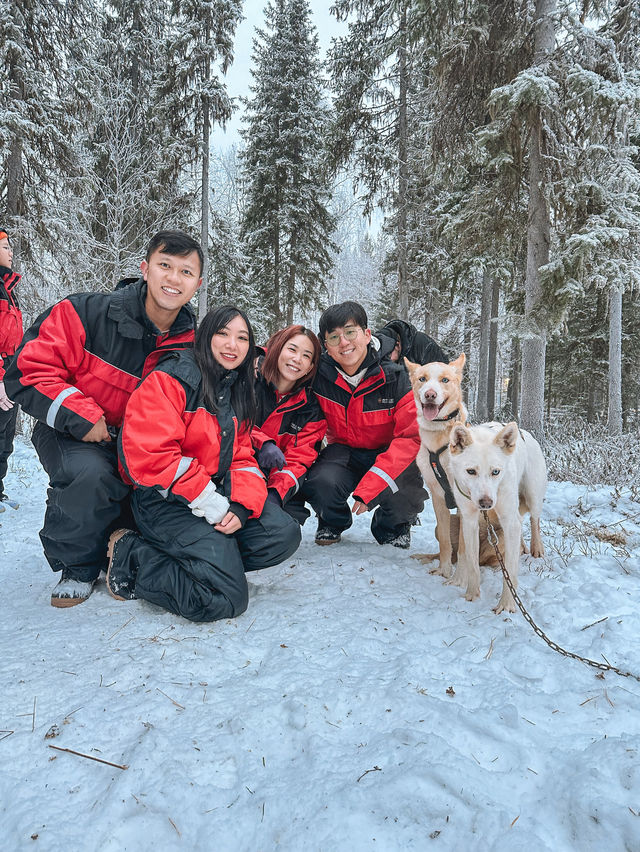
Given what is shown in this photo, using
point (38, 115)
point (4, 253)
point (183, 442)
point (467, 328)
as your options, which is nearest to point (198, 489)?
point (183, 442)

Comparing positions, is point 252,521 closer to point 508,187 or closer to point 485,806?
point 485,806

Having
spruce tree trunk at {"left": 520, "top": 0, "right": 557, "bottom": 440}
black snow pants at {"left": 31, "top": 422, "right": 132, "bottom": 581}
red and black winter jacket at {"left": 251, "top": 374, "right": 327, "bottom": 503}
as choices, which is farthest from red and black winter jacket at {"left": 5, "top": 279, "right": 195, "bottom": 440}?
spruce tree trunk at {"left": 520, "top": 0, "right": 557, "bottom": 440}

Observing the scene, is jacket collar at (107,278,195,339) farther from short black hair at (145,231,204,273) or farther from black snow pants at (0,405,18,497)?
black snow pants at (0,405,18,497)

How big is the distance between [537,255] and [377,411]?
518 centimetres

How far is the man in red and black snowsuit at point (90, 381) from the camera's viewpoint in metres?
2.67

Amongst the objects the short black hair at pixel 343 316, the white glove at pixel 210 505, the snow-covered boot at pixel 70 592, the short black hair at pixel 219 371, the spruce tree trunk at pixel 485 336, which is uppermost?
the spruce tree trunk at pixel 485 336

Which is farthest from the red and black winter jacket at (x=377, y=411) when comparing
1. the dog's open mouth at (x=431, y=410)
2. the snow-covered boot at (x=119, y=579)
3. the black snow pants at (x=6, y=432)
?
the black snow pants at (x=6, y=432)

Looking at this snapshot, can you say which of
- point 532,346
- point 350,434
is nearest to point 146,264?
point 350,434

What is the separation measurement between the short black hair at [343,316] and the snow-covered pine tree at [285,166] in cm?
1323

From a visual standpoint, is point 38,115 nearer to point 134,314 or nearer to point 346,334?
point 134,314

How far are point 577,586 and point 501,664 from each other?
40.2 inches

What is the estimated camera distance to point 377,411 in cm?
379

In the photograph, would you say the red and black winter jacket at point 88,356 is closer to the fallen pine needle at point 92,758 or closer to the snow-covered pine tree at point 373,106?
the fallen pine needle at point 92,758

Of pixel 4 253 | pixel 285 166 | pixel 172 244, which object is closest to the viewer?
pixel 172 244
